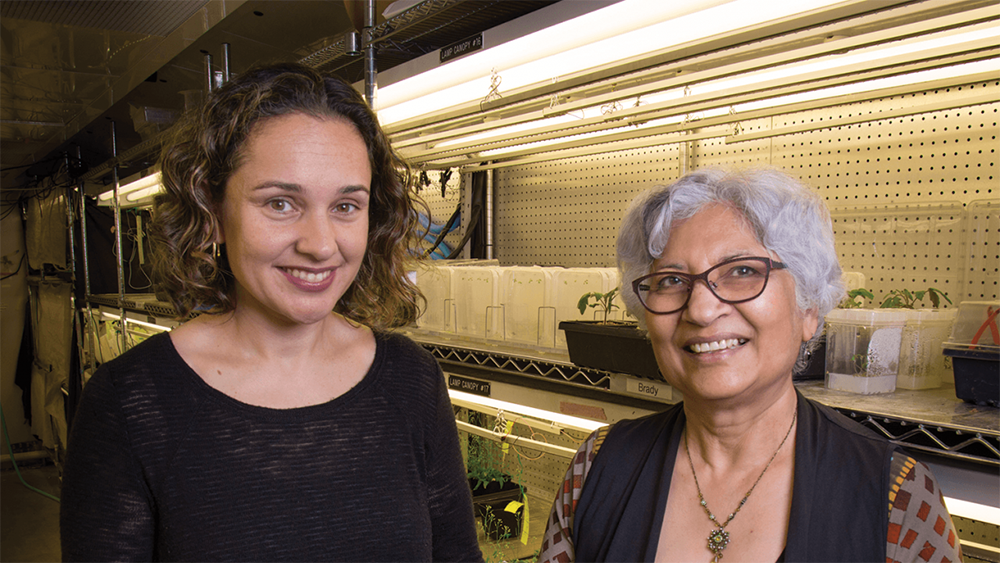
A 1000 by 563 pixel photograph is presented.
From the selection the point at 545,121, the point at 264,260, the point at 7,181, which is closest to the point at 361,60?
the point at 545,121

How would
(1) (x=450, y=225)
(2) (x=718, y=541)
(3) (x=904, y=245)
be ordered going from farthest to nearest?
1. (1) (x=450, y=225)
2. (3) (x=904, y=245)
3. (2) (x=718, y=541)

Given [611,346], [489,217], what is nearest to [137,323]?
[489,217]

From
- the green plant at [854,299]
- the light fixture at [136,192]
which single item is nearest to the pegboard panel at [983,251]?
the green plant at [854,299]

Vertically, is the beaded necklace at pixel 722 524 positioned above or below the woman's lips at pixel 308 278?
below

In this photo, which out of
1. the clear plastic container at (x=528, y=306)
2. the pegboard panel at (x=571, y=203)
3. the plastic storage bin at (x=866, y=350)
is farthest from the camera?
the pegboard panel at (x=571, y=203)

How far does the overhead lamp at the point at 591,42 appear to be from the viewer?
1202mm

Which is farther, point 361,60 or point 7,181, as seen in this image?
point 7,181

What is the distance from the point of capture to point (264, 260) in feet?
3.23

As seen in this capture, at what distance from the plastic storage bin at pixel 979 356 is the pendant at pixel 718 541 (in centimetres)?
73

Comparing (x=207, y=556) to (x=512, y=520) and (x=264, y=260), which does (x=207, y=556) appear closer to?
(x=264, y=260)

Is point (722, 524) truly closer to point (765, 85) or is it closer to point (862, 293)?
point (862, 293)

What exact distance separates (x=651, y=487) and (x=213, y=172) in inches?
39.2

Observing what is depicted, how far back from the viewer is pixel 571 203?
3.12m

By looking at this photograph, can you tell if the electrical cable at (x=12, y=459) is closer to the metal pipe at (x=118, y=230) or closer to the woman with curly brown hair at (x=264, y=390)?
the metal pipe at (x=118, y=230)
